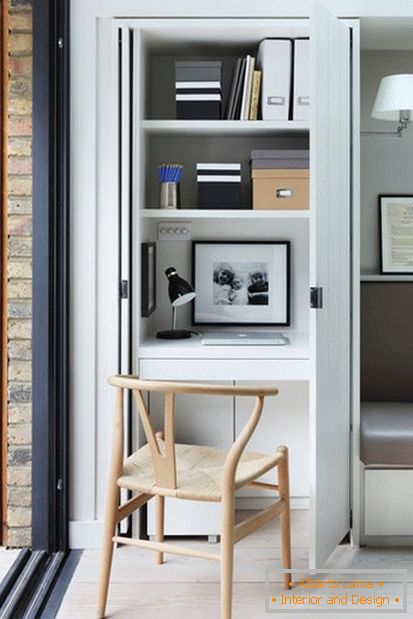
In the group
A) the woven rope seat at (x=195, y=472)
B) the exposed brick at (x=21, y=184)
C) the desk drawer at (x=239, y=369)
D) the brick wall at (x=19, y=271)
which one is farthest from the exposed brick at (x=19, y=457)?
the exposed brick at (x=21, y=184)

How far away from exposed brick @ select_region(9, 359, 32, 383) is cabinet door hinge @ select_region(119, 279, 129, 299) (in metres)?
→ 0.42

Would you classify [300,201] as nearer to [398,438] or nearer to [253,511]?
[398,438]

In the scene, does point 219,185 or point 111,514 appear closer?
point 111,514

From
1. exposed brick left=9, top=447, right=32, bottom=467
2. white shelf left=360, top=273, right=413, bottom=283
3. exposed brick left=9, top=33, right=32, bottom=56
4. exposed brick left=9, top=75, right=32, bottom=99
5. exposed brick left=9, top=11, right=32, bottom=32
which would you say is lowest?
exposed brick left=9, top=447, right=32, bottom=467

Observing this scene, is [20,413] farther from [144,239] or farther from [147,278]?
[144,239]

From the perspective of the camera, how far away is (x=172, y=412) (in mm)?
2596

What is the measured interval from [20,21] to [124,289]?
40.3 inches

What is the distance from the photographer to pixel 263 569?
3.13 m

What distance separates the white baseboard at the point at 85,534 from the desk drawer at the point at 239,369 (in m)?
0.63

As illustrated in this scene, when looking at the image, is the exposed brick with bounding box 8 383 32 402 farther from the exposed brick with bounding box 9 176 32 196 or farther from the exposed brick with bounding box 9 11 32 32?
the exposed brick with bounding box 9 11 32 32

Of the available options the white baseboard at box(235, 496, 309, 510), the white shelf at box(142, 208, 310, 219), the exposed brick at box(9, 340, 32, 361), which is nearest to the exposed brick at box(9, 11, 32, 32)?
the white shelf at box(142, 208, 310, 219)

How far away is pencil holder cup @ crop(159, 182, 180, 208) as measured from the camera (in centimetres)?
344

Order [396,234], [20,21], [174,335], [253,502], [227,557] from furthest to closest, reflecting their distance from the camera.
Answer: [396,234]
[253,502]
[174,335]
[20,21]
[227,557]

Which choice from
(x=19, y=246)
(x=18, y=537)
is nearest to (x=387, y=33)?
(x=19, y=246)
